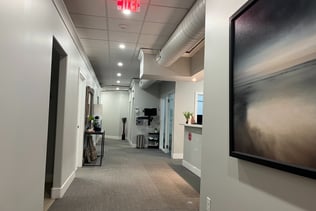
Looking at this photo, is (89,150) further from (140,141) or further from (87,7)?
(87,7)

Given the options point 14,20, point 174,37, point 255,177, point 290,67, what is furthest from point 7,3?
point 174,37

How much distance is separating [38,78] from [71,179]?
2.65 m

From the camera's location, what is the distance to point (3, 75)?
5.32 feet

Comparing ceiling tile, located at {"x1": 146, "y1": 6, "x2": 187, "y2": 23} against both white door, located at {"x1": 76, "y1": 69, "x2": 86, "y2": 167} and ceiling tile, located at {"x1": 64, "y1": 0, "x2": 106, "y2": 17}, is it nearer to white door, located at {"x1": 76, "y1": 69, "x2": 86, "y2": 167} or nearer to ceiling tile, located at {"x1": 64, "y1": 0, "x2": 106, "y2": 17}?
ceiling tile, located at {"x1": 64, "y1": 0, "x2": 106, "y2": 17}

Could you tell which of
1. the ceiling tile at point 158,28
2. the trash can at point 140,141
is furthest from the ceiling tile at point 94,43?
the trash can at point 140,141

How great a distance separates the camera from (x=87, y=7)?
3516 mm

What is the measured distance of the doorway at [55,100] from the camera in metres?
3.65

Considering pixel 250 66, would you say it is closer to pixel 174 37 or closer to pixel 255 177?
pixel 255 177

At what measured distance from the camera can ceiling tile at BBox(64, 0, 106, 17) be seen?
3.36 meters

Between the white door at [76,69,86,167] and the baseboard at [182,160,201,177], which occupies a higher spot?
the white door at [76,69,86,167]

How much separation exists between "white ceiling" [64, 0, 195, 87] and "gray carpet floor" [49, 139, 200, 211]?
9.27 feet

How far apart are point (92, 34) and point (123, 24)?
91cm

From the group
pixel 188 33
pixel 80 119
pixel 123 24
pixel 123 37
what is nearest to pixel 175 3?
pixel 188 33

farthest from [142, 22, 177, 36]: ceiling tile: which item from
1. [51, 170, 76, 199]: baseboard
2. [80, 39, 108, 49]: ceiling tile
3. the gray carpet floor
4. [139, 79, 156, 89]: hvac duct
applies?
[139, 79, 156, 89]: hvac duct
